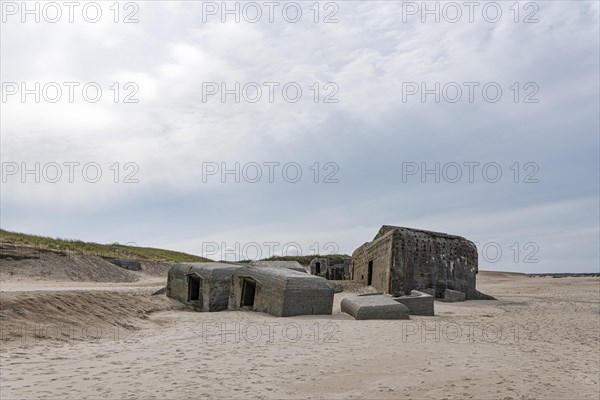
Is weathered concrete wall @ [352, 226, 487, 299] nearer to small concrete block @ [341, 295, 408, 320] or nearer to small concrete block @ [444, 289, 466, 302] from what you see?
small concrete block @ [444, 289, 466, 302]

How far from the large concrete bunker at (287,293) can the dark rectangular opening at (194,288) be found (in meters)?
1.95

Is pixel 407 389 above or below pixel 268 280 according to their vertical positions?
below

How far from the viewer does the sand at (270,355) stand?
20.7ft

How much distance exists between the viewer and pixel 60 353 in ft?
24.8

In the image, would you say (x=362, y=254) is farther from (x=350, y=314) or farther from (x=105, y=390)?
(x=105, y=390)

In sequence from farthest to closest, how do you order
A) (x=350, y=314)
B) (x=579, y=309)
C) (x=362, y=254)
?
(x=362, y=254) < (x=579, y=309) < (x=350, y=314)

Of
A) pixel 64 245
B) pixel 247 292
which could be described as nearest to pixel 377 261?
pixel 247 292

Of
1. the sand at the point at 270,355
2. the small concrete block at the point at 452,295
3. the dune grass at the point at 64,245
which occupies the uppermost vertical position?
the dune grass at the point at 64,245

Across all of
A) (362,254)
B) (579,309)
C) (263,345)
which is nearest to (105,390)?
(263,345)

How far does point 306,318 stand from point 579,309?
31.3ft

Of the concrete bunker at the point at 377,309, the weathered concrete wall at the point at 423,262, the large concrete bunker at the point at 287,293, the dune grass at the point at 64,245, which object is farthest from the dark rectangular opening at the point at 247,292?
the dune grass at the point at 64,245

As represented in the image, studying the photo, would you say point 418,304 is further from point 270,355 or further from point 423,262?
point 270,355

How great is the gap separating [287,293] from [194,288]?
14.0 ft

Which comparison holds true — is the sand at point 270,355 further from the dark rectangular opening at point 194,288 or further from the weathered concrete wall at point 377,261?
the weathered concrete wall at point 377,261
